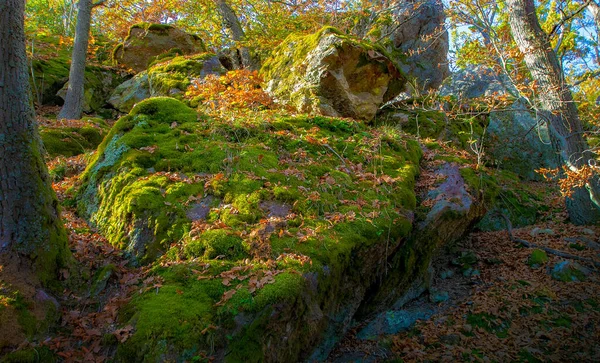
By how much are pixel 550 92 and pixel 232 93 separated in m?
6.58

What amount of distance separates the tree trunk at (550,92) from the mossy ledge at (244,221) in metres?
3.07

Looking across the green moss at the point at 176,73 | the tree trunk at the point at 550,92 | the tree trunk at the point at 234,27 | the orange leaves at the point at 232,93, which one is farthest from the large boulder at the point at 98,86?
the tree trunk at the point at 550,92

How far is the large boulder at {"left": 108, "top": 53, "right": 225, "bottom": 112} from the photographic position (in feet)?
33.7

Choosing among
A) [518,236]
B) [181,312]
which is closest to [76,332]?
[181,312]

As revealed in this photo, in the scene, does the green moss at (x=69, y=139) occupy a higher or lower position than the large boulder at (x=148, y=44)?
lower

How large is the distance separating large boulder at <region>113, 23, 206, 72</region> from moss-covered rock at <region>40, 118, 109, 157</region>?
5501 mm

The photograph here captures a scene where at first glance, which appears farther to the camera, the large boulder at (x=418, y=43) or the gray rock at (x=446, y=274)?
the large boulder at (x=418, y=43)

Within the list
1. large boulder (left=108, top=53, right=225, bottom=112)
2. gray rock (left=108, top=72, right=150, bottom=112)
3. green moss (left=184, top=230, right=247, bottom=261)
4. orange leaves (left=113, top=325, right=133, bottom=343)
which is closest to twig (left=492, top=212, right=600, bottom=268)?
green moss (left=184, top=230, right=247, bottom=261)

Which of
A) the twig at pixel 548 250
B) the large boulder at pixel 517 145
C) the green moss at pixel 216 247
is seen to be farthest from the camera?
the large boulder at pixel 517 145

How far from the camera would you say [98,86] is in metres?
13.3

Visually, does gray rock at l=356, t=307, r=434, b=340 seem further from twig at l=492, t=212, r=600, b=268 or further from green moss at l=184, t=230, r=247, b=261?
twig at l=492, t=212, r=600, b=268

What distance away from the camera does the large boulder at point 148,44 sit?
1366cm

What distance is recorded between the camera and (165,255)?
404 centimetres

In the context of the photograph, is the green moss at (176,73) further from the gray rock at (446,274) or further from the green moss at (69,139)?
the gray rock at (446,274)
